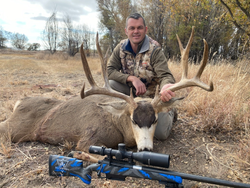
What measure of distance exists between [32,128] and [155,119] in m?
2.20

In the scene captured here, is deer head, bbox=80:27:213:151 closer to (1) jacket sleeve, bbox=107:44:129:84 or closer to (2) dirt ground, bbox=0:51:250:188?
(2) dirt ground, bbox=0:51:250:188

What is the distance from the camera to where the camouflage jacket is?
11.5ft

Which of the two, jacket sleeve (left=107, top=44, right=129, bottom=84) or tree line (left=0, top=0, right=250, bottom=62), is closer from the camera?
jacket sleeve (left=107, top=44, right=129, bottom=84)

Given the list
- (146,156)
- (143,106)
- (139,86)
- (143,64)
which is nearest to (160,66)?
(143,64)

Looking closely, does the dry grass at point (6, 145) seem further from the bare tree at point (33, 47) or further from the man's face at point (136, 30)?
the bare tree at point (33, 47)

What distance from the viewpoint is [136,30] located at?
3.56 metres

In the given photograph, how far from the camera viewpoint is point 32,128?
337cm

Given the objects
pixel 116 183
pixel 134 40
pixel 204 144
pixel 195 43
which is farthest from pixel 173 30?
pixel 116 183

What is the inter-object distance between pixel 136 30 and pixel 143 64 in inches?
25.1

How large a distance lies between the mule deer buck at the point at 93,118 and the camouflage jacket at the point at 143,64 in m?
0.64

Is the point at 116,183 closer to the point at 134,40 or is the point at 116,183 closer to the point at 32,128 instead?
the point at 32,128

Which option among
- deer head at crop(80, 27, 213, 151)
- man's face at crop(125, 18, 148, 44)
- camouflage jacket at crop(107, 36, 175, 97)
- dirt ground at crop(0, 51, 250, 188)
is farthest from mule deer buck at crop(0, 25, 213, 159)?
man's face at crop(125, 18, 148, 44)

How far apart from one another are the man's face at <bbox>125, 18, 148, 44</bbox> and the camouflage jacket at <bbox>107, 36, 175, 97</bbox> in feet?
0.39

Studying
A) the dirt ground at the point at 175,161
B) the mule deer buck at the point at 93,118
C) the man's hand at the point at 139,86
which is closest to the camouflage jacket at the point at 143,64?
the man's hand at the point at 139,86
